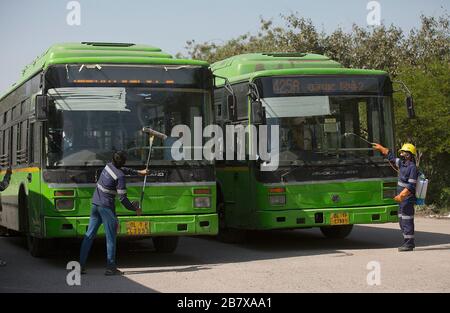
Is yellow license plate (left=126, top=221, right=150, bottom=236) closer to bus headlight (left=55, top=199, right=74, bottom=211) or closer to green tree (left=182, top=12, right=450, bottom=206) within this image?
bus headlight (left=55, top=199, right=74, bottom=211)

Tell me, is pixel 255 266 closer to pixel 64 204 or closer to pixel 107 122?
pixel 64 204

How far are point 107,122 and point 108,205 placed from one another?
1.49m

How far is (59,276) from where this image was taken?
489 inches

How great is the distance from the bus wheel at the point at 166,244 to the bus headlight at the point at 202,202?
1.94 metres

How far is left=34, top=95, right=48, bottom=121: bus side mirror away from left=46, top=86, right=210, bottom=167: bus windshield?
0.19 meters

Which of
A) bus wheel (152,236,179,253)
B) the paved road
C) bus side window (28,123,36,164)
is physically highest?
bus side window (28,123,36,164)

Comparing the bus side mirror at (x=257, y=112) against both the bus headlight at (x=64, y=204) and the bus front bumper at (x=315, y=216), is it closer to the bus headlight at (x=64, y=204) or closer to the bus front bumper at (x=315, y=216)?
the bus front bumper at (x=315, y=216)

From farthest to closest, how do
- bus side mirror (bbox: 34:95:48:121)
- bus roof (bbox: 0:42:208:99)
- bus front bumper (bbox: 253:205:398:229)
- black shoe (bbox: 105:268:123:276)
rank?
bus front bumper (bbox: 253:205:398:229) → bus roof (bbox: 0:42:208:99) → bus side mirror (bbox: 34:95:48:121) → black shoe (bbox: 105:268:123:276)

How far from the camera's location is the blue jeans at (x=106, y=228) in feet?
40.5

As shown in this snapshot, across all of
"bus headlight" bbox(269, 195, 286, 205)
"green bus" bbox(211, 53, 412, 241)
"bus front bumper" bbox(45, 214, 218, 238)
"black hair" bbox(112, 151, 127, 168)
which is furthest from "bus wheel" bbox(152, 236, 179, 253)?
"black hair" bbox(112, 151, 127, 168)

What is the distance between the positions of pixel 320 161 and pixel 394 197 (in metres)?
1.47

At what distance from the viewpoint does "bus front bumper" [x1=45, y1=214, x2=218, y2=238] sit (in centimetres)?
1300
